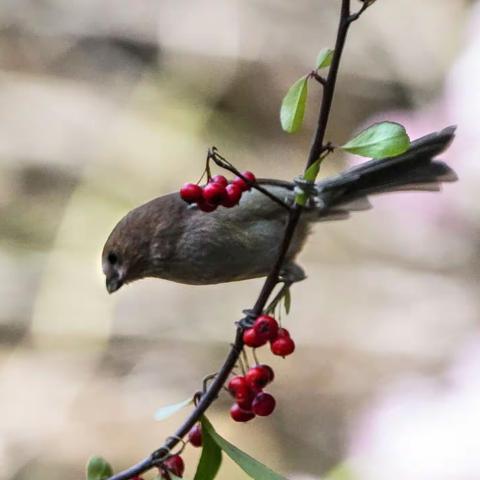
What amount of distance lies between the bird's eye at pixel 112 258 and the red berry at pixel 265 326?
31 centimetres

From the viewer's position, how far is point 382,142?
64 centimetres

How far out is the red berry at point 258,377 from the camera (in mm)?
763

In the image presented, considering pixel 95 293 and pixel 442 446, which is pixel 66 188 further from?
pixel 442 446

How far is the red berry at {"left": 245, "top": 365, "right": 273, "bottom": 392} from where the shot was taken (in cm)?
76

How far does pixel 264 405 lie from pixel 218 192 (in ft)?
0.58

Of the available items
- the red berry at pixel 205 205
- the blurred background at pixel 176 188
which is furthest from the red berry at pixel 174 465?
the blurred background at pixel 176 188

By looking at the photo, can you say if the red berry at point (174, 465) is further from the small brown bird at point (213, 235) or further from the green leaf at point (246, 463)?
the small brown bird at point (213, 235)

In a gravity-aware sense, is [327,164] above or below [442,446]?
above

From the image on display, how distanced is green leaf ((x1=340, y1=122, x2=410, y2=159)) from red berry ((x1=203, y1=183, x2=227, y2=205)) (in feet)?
0.38

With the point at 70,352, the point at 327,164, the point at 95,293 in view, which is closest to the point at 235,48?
the point at 327,164

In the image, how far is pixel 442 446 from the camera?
165 centimetres

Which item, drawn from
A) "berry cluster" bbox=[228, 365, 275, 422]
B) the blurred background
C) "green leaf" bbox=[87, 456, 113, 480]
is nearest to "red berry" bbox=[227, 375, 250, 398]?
"berry cluster" bbox=[228, 365, 275, 422]

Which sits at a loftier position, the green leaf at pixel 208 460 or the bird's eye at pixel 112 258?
the bird's eye at pixel 112 258

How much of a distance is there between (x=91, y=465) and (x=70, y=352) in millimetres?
1429
